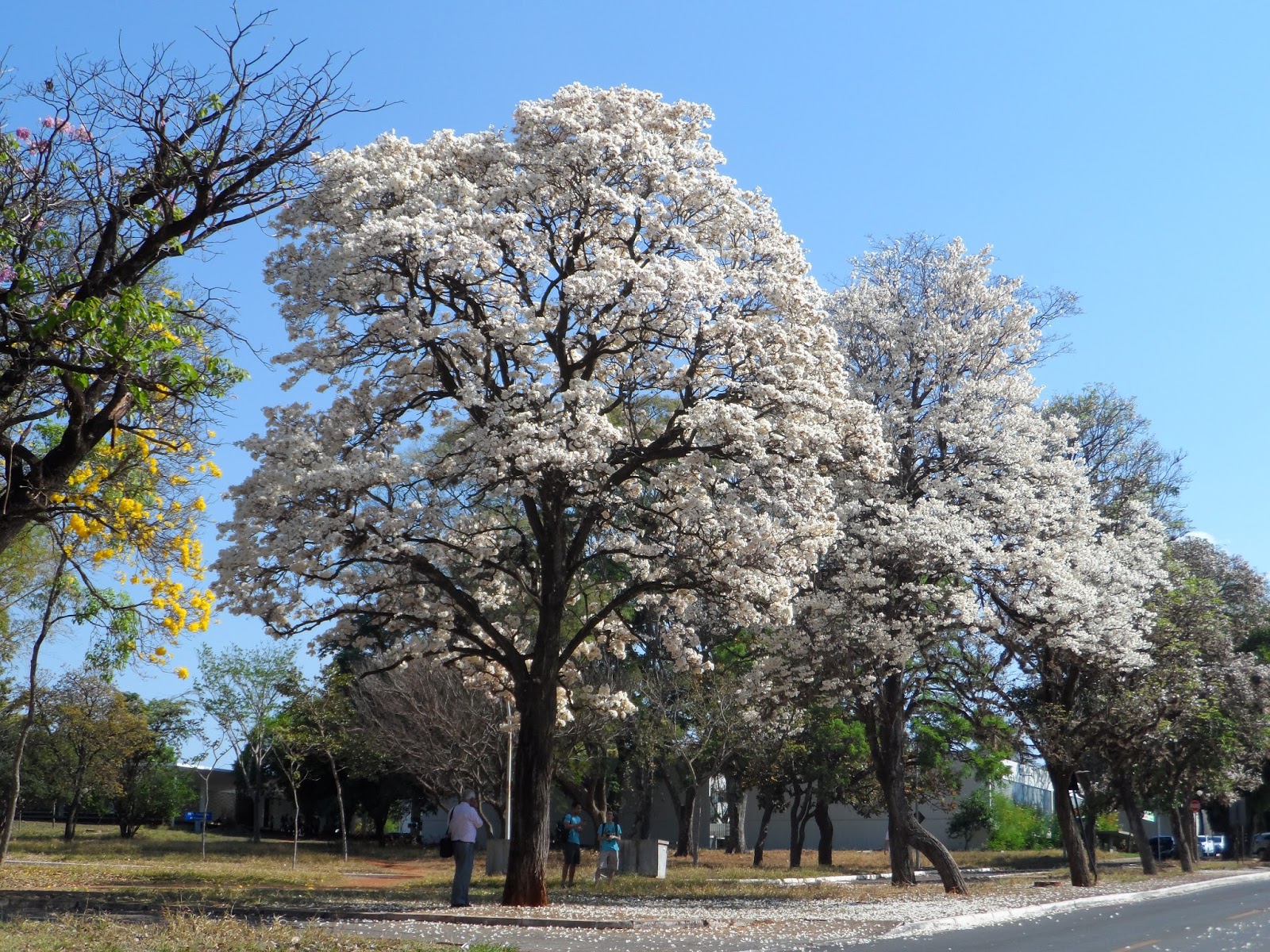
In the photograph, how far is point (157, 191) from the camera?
8.90 m

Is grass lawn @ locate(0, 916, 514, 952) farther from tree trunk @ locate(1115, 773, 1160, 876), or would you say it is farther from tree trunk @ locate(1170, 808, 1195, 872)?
tree trunk @ locate(1170, 808, 1195, 872)

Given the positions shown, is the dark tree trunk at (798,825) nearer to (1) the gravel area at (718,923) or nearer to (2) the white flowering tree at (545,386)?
(1) the gravel area at (718,923)

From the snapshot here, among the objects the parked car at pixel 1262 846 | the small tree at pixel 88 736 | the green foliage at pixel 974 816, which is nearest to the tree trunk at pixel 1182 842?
the parked car at pixel 1262 846

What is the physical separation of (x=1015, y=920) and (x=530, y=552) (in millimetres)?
10398

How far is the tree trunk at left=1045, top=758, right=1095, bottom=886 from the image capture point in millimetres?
25281

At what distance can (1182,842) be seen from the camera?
119 ft

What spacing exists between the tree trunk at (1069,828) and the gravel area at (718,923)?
14.9ft

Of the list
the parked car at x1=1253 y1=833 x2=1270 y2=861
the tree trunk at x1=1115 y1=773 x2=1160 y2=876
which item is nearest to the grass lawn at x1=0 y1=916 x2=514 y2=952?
the tree trunk at x1=1115 y1=773 x2=1160 y2=876

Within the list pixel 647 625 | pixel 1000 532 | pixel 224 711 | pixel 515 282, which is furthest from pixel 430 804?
pixel 515 282

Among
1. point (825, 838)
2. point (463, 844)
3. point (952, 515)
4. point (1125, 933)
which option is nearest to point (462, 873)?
point (463, 844)

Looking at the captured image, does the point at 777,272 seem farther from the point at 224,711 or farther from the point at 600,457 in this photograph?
the point at 224,711

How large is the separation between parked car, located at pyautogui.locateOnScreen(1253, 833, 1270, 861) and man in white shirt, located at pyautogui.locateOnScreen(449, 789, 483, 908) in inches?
1607

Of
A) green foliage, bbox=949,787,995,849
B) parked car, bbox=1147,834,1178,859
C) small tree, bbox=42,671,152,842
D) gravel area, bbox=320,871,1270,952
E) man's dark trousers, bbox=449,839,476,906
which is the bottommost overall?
parked car, bbox=1147,834,1178,859

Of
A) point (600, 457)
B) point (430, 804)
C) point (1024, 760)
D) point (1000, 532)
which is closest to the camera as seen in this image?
point (600, 457)
